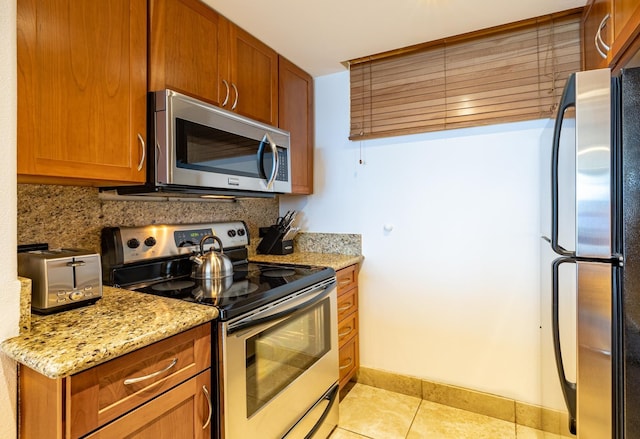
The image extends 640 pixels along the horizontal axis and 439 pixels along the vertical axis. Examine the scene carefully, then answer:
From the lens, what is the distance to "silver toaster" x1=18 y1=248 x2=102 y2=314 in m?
0.99

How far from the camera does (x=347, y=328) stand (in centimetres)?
212

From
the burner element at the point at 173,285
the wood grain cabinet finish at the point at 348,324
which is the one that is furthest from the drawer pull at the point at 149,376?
the wood grain cabinet finish at the point at 348,324

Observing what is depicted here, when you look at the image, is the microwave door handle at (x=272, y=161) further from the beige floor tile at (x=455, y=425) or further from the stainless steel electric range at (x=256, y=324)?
the beige floor tile at (x=455, y=425)

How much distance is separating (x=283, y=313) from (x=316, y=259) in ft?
2.42

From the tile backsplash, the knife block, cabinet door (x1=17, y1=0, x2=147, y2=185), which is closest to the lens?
cabinet door (x1=17, y1=0, x2=147, y2=185)

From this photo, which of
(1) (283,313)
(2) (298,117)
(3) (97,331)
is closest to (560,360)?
(1) (283,313)

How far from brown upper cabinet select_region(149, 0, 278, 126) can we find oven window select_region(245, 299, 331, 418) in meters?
1.08

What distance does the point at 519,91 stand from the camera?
5.98ft

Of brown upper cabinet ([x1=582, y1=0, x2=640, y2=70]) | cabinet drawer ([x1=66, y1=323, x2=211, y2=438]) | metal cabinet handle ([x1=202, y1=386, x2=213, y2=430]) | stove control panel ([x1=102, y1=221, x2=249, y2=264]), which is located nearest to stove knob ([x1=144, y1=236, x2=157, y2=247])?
stove control panel ([x1=102, y1=221, x2=249, y2=264])

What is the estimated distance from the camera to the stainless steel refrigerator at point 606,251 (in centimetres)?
101

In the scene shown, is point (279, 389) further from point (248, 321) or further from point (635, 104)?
point (635, 104)

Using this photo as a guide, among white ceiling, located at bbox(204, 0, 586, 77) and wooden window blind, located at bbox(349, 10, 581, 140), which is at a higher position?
white ceiling, located at bbox(204, 0, 586, 77)

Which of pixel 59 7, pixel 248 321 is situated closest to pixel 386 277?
pixel 248 321

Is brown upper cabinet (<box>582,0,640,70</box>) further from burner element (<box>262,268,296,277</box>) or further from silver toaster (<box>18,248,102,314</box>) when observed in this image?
silver toaster (<box>18,248,102,314</box>)
